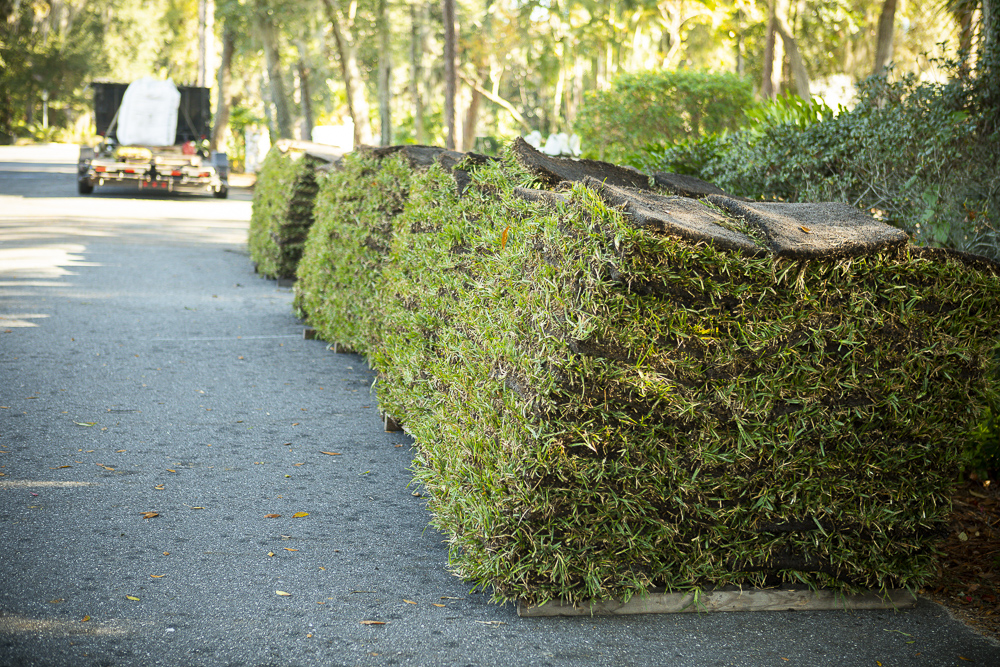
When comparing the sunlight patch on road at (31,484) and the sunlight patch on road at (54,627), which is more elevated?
the sunlight patch on road at (31,484)

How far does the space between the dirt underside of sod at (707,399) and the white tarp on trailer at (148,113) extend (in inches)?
824

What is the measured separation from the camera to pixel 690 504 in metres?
3.28

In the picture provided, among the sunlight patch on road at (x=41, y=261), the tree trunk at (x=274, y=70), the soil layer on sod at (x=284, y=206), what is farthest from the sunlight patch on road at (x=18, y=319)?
the tree trunk at (x=274, y=70)

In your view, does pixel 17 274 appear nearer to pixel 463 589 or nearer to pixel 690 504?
pixel 463 589

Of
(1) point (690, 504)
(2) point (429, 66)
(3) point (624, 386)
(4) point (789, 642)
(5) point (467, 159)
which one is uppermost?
(2) point (429, 66)

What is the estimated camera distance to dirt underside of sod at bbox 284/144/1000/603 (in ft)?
10.1

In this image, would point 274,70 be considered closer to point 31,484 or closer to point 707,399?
point 31,484

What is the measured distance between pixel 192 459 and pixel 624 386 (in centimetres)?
292

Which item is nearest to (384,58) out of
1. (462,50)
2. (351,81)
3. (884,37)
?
(351,81)

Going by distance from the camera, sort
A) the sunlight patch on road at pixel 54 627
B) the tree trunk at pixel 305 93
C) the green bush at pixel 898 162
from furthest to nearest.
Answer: the tree trunk at pixel 305 93 → the green bush at pixel 898 162 → the sunlight patch on road at pixel 54 627

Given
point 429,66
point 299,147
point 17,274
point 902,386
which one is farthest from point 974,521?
point 429,66

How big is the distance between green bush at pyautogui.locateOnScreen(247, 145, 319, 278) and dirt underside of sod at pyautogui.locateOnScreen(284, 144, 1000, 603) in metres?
6.76

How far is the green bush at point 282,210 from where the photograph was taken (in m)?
9.86

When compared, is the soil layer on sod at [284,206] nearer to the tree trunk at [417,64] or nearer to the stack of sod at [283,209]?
the stack of sod at [283,209]
